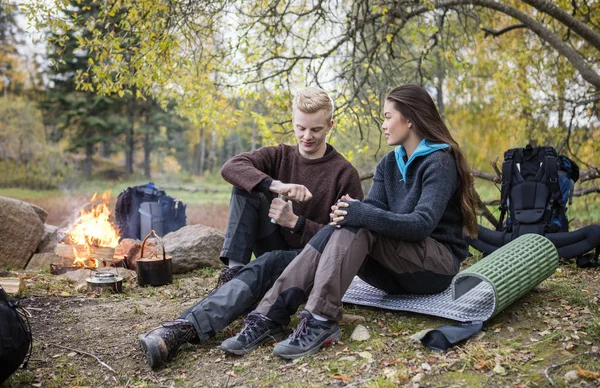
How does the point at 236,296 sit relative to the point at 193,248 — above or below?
above

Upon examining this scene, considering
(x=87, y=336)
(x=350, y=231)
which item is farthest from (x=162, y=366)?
(x=350, y=231)

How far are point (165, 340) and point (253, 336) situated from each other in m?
0.43

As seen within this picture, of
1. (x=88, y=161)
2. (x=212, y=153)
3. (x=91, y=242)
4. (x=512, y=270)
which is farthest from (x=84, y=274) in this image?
(x=212, y=153)

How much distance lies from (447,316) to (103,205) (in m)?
4.91

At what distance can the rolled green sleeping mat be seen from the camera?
2713 mm

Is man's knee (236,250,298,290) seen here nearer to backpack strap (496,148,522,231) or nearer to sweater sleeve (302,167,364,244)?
sweater sleeve (302,167,364,244)

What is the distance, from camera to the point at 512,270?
2.86m

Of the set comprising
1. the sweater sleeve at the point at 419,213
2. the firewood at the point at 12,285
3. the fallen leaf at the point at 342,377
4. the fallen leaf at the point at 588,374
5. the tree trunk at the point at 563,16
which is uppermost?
the tree trunk at the point at 563,16

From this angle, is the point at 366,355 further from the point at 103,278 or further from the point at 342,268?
the point at 103,278

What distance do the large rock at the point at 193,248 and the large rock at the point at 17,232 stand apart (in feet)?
5.31

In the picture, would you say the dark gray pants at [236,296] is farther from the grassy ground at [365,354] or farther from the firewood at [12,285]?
the firewood at [12,285]

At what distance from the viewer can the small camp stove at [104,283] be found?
4.39 m

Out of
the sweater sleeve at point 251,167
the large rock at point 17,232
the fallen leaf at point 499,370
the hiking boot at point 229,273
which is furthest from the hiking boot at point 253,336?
the large rock at point 17,232

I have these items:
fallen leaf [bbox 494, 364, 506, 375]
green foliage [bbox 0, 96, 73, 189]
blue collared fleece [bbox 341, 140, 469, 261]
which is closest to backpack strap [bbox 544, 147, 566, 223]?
blue collared fleece [bbox 341, 140, 469, 261]
